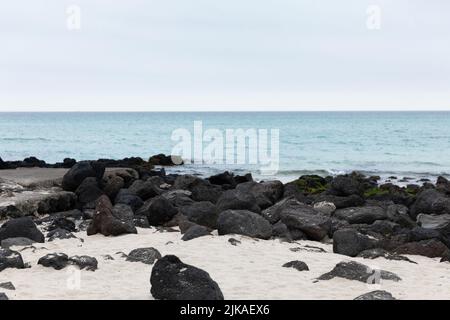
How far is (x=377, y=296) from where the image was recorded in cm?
804

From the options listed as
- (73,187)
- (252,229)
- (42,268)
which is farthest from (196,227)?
(73,187)

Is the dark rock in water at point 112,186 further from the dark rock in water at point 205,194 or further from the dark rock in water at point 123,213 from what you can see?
the dark rock in water at point 123,213

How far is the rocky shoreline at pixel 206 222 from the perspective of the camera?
9.59 m

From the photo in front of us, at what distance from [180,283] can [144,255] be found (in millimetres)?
2470

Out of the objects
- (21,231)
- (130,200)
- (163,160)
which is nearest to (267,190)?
(130,200)

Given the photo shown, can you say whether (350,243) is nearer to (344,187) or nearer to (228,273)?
(228,273)

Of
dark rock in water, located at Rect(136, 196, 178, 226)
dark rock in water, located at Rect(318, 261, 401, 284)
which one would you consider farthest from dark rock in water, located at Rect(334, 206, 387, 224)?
dark rock in water, located at Rect(318, 261, 401, 284)

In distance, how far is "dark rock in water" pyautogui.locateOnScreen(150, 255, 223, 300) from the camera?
311 inches

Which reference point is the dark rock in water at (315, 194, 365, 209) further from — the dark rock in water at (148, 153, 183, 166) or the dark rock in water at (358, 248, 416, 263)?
the dark rock in water at (148, 153, 183, 166)

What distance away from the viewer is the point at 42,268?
9.85 meters

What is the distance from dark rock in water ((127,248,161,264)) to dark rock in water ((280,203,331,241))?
12.9 ft

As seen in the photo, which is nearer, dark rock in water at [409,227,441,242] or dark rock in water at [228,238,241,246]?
dark rock in water at [228,238,241,246]

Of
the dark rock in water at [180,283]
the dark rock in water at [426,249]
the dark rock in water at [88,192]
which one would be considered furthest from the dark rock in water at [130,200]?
the dark rock in water at [180,283]

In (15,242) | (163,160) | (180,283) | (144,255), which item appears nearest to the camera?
(180,283)
